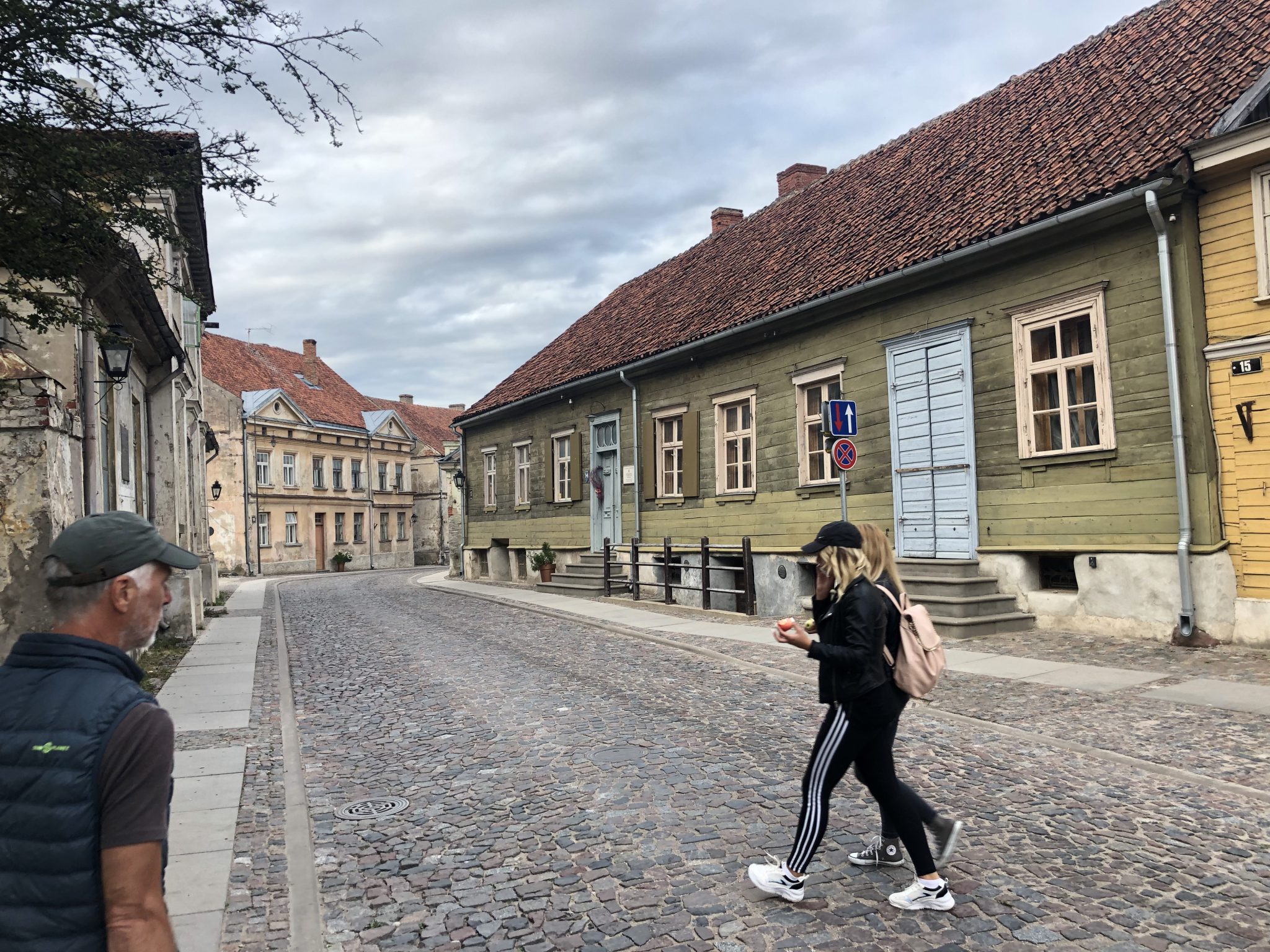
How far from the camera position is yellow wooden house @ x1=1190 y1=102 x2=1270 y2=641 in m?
10.0

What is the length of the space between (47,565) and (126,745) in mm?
462

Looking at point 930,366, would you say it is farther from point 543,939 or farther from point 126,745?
point 126,745

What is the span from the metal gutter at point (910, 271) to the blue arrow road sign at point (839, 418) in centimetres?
258

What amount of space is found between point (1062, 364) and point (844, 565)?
9159 mm

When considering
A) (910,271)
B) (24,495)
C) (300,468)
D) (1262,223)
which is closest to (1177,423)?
(1262,223)

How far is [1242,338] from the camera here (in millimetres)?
10250

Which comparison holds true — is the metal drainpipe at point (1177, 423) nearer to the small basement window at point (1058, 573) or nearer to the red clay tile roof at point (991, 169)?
the red clay tile roof at point (991, 169)

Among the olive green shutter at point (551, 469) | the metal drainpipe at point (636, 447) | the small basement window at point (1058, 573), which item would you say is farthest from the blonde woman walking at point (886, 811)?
the olive green shutter at point (551, 469)

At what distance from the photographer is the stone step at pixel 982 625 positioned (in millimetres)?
11977

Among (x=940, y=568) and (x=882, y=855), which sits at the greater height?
(x=940, y=568)

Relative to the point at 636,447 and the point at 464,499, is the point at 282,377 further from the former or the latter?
the point at 636,447

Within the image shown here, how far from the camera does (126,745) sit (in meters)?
1.82

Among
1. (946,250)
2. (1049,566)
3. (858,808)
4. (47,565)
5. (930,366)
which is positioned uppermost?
(946,250)

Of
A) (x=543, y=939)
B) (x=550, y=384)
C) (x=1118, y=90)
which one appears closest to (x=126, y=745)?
(x=543, y=939)
